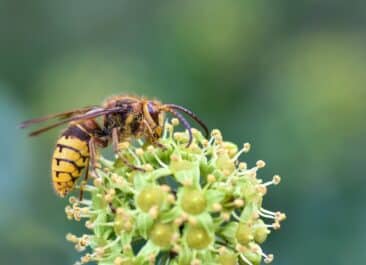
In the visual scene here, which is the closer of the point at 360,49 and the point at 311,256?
the point at 311,256

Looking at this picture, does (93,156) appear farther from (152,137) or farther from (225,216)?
(225,216)

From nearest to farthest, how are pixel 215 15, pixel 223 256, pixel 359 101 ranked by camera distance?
pixel 223 256
pixel 359 101
pixel 215 15

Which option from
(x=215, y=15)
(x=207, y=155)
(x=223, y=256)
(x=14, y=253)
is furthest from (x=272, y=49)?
(x=223, y=256)

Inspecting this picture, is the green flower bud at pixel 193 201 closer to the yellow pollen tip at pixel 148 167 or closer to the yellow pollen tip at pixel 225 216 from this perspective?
the yellow pollen tip at pixel 225 216

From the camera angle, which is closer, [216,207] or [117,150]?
[216,207]

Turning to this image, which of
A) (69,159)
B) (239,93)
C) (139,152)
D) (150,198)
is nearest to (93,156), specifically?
(69,159)

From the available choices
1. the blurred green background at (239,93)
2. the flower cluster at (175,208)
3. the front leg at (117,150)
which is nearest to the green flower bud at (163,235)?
the flower cluster at (175,208)

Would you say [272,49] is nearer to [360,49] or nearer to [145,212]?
[360,49]
